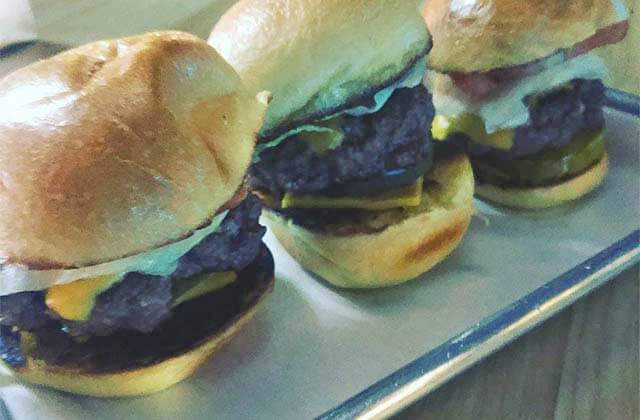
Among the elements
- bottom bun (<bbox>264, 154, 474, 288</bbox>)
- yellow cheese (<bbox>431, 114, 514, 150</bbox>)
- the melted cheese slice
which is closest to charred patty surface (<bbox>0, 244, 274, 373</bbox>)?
the melted cheese slice

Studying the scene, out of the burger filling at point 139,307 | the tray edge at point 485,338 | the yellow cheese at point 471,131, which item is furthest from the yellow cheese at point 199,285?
the yellow cheese at point 471,131

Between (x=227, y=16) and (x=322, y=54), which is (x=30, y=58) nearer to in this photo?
(x=227, y=16)

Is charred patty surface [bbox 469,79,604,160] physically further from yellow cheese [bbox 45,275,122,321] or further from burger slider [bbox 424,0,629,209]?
yellow cheese [bbox 45,275,122,321]

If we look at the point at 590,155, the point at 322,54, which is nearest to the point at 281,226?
the point at 322,54

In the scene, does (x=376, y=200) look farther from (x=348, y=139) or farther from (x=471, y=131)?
(x=471, y=131)

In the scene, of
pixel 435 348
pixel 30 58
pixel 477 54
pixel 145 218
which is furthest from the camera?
pixel 30 58

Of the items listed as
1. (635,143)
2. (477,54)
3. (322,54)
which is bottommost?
(635,143)

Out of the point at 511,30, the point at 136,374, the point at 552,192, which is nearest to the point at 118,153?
the point at 136,374
